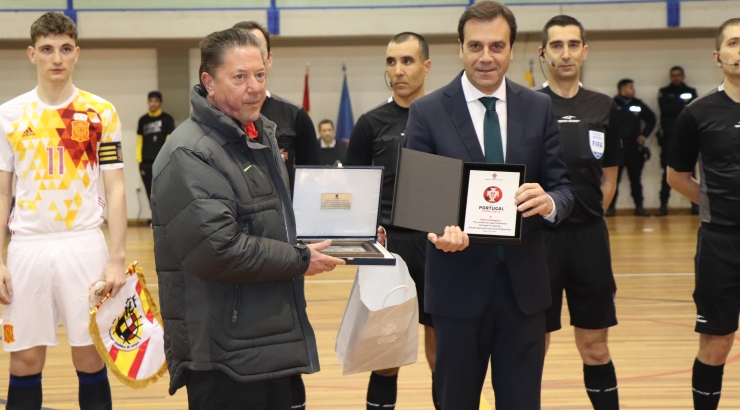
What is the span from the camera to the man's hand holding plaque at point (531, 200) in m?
2.75

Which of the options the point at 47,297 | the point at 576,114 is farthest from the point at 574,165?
the point at 47,297

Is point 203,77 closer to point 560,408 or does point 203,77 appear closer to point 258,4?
point 560,408

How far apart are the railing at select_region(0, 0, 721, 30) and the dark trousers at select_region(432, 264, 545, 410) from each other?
11.0 metres

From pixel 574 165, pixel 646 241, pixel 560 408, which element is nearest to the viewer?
pixel 574 165

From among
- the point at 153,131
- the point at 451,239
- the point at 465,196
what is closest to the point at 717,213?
the point at 465,196

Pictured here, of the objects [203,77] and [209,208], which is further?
[203,77]

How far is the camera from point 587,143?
3891mm

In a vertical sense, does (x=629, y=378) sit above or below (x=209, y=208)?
below

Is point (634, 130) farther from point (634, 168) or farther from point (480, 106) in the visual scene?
point (480, 106)

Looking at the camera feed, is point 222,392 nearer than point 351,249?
Yes

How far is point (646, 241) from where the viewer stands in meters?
11.0

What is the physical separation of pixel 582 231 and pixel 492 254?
1162mm

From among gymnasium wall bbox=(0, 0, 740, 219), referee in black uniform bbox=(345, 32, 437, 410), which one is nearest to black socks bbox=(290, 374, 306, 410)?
referee in black uniform bbox=(345, 32, 437, 410)

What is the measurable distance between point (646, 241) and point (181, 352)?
9.53 metres
